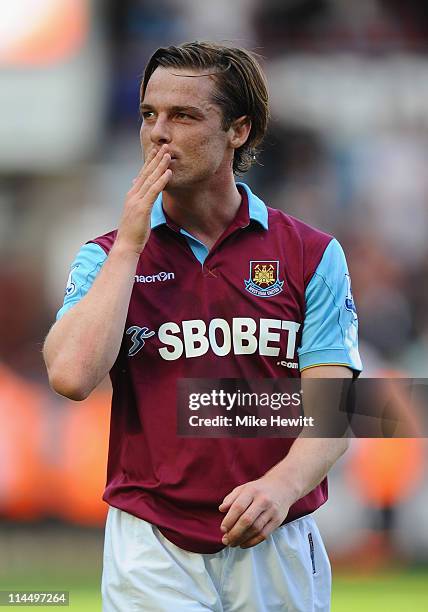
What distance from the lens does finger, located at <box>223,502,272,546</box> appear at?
2555 mm

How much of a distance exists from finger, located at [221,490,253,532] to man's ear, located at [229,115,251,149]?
96 centimetres

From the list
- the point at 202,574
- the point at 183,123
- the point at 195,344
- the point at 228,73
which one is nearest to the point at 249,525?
the point at 202,574

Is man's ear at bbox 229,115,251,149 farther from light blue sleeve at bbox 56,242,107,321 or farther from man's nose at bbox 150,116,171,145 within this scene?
light blue sleeve at bbox 56,242,107,321

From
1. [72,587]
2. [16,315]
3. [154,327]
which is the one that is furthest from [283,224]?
[16,315]

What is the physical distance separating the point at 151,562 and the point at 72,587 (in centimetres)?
400

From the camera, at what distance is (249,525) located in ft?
8.39

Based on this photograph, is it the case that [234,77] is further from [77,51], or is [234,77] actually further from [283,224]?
Answer: [77,51]

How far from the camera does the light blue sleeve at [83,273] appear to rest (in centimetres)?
282

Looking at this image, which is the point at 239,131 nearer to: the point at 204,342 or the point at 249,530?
the point at 204,342

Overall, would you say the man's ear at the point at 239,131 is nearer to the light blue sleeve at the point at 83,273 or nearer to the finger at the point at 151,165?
the finger at the point at 151,165

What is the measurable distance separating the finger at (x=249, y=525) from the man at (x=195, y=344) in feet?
0.17

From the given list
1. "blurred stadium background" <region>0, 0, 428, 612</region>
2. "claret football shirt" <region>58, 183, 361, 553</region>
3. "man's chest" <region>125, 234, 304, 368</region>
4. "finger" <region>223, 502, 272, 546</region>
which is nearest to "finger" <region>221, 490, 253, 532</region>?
"finger" <region>223, 502, 272, 546</region>

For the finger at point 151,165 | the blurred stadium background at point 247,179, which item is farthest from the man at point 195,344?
the blurred stadium background at point 247,179

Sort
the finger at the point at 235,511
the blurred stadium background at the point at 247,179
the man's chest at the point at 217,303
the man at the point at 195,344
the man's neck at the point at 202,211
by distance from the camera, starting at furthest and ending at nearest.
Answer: the blurred stadium background at the point at 247,179, the man's neck at the point at 202,211, the man's chest at the point at 217,303, the man at the point at 195,344, the finger at the point at 235,511
